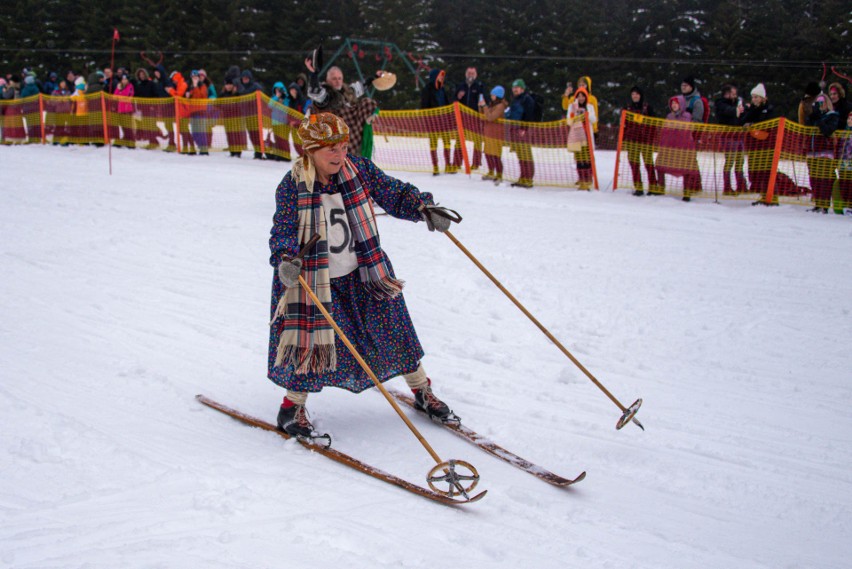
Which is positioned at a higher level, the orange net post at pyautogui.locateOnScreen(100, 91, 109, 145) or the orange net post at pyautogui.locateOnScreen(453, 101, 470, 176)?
the orange net post at pyautogui.locateOnScreen(100, 91, 109, 145)

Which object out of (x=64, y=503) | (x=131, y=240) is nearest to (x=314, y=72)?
(x=131, y=240)

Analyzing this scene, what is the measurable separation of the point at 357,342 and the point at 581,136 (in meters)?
7.64

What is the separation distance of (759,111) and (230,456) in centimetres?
872

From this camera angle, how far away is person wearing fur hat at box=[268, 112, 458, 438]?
149 inches

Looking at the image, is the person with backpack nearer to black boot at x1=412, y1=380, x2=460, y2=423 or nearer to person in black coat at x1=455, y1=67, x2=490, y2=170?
person in black coat at x1=455, y1=67, x2=490, y2=170

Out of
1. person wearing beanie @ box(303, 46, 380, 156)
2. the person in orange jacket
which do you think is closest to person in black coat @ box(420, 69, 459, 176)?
person wearing beanie @ box(303, 46, 380, 156)

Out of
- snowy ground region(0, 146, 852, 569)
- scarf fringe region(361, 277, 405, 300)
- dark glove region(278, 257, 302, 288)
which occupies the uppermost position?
dark glove region(278, 257, 302, 288)

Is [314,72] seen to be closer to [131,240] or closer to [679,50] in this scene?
[131,240]

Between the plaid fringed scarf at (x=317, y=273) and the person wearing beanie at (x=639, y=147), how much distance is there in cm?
760

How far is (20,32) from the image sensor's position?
32688 mm

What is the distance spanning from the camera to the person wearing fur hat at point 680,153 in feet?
33.8

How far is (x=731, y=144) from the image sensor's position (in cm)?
1005

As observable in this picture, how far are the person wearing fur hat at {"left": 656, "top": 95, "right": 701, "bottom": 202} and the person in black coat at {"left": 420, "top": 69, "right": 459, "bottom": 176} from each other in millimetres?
3508

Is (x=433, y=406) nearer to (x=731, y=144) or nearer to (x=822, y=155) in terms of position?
(x=822, y=155)
